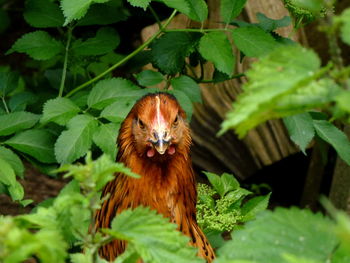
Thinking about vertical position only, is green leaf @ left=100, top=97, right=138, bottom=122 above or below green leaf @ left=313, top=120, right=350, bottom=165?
above

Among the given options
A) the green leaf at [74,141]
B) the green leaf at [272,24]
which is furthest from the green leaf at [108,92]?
the green leaf at [272,24]

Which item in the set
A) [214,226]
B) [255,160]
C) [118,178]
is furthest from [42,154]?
[255,160]

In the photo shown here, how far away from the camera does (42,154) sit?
3338 millimetres

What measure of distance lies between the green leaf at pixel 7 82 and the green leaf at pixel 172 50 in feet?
2.32

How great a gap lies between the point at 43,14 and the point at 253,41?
106 cm

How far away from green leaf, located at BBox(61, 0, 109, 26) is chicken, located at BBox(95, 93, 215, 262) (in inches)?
15.7

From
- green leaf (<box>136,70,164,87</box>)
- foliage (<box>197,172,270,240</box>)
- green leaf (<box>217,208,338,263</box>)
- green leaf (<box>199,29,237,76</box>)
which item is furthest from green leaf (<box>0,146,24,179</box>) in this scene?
green leaf (<box>217,208,338,263</box>)

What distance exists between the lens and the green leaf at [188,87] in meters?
3.41

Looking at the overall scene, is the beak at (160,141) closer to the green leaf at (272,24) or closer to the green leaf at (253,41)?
the green leaf at (253,41)

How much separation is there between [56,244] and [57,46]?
2430mm

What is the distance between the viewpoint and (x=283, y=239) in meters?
1.36

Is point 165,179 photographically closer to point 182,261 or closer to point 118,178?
point 118,178

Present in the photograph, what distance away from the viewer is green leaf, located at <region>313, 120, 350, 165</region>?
315 centimetres

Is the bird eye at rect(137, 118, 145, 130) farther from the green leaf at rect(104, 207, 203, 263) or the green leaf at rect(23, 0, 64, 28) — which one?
the green leaf at rect(104, 207, 203, 263)
